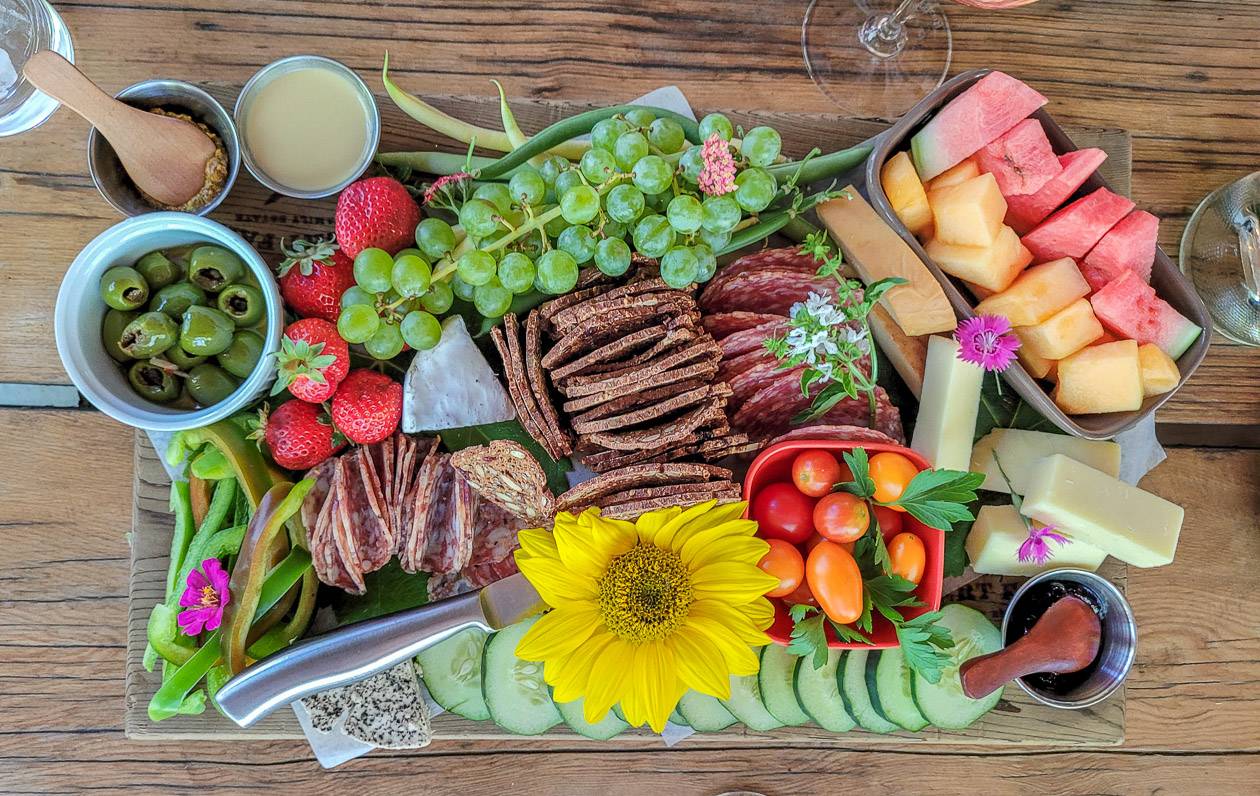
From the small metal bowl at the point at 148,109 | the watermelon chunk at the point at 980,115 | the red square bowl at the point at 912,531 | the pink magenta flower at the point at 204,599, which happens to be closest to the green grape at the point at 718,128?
the watermelon chunk at the point at 980,115

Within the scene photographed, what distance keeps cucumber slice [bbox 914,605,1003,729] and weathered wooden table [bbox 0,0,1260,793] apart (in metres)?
0.17

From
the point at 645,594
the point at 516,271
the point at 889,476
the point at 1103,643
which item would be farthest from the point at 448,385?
the point at 1103,643

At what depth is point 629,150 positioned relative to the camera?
3.66 feet

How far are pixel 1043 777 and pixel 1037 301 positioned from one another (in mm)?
837

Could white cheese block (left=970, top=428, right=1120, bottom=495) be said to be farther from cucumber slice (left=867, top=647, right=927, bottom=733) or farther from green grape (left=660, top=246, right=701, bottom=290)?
green grape (left=660, top=246, right=701, bottom=290)

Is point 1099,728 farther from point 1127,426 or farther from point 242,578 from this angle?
point 242,578

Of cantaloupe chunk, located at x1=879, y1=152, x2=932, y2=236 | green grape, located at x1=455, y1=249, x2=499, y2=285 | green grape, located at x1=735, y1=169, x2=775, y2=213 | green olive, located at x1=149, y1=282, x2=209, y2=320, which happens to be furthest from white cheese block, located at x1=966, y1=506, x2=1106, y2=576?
green olive, located at x1=149, y1=282, x2=209, y2=320

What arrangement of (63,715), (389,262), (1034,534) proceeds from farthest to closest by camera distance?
(63,715), (1034,534), (389,262)

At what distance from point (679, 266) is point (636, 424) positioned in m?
0.24

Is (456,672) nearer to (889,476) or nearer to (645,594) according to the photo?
(645,594)

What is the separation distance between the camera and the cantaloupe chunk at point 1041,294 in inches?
48.0

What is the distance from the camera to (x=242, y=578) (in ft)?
3.73

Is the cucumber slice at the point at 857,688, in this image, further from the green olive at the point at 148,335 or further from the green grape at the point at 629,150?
the green olive at the point at 148,335

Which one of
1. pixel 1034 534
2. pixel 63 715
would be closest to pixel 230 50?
pixel 63 715
